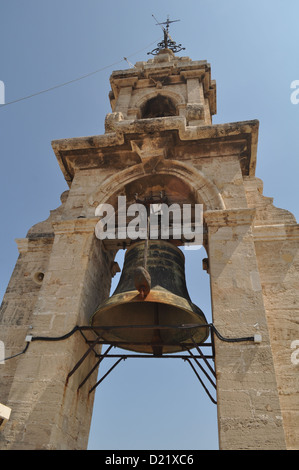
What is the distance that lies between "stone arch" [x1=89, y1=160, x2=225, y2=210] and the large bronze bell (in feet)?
2.87

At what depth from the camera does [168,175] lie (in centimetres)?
560

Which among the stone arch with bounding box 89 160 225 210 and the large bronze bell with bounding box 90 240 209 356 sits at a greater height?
the stone arch with bounding box 89 160 225 210

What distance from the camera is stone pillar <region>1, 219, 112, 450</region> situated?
3.46m

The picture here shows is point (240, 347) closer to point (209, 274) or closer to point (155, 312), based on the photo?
point (209, 274)

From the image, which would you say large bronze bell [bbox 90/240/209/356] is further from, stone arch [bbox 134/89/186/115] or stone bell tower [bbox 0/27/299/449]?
stone arch [bbox 134/89/186/115]

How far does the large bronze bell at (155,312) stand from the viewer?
4355 millimetres

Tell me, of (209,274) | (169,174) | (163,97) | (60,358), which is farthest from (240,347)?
(163,97)

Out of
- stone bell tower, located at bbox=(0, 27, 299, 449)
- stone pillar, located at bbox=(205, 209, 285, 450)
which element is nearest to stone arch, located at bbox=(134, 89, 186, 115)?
stone bell tower, located at bbox=(0, 27, 299, 449)

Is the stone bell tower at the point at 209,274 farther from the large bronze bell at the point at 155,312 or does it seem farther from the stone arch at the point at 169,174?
the large bronze bell at the point at 155,312

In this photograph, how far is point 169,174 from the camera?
555 centimetres

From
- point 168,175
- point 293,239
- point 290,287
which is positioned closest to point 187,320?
point 290,287

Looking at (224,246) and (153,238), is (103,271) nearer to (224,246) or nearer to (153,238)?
(153,238)

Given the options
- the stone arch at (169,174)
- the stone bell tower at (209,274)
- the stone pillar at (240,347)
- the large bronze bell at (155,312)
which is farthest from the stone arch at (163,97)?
the large bronze bell at (155,312)

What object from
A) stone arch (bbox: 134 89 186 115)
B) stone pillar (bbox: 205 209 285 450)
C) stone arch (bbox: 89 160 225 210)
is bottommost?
stone pillar (bbox: 205 209 285 450)
